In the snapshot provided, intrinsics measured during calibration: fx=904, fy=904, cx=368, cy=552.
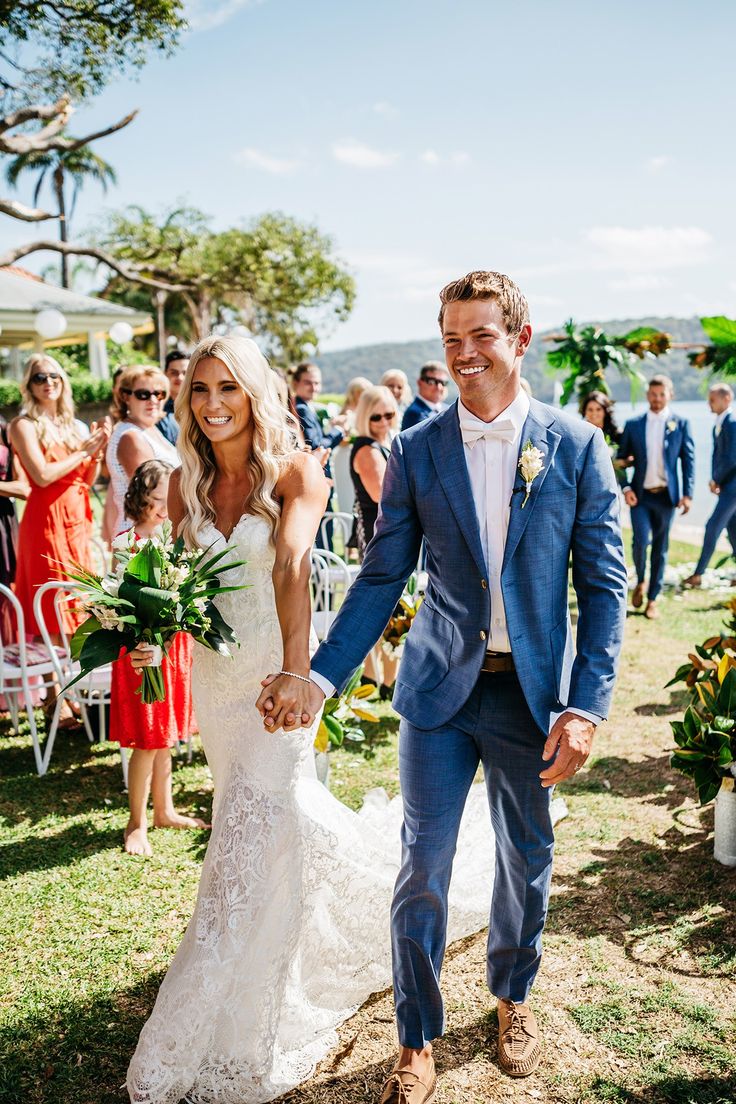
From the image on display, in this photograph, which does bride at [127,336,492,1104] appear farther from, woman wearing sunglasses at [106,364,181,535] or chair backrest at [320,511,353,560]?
chair backrest at [320,511,353,560]

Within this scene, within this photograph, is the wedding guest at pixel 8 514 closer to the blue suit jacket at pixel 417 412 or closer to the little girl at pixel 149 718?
the little girl at pixel 149 718

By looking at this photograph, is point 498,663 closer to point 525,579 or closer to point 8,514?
point 525,579

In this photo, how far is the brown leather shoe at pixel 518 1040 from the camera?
9.46 ft

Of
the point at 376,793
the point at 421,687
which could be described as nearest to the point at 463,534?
the point at 421,687

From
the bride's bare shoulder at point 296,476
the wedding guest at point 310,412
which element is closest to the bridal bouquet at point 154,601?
the bride's bare shoulder at point 296,476

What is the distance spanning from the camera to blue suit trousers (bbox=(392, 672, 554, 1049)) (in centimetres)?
268

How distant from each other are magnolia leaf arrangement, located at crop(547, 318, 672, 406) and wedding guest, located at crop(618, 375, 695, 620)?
479mm

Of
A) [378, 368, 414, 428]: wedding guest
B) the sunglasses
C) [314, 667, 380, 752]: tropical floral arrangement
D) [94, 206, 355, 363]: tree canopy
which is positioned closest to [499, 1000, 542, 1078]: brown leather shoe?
[314, 667, 380, 752]: tropical floral arrangement

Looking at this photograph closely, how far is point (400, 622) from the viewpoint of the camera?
6.17 metres

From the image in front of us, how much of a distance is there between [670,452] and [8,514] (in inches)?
267

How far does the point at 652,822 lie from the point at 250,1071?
2.75 metres

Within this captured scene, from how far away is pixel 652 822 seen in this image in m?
4.77

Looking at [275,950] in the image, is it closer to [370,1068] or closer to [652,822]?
[370,1068]

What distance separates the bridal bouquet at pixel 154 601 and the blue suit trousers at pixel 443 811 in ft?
2.50
